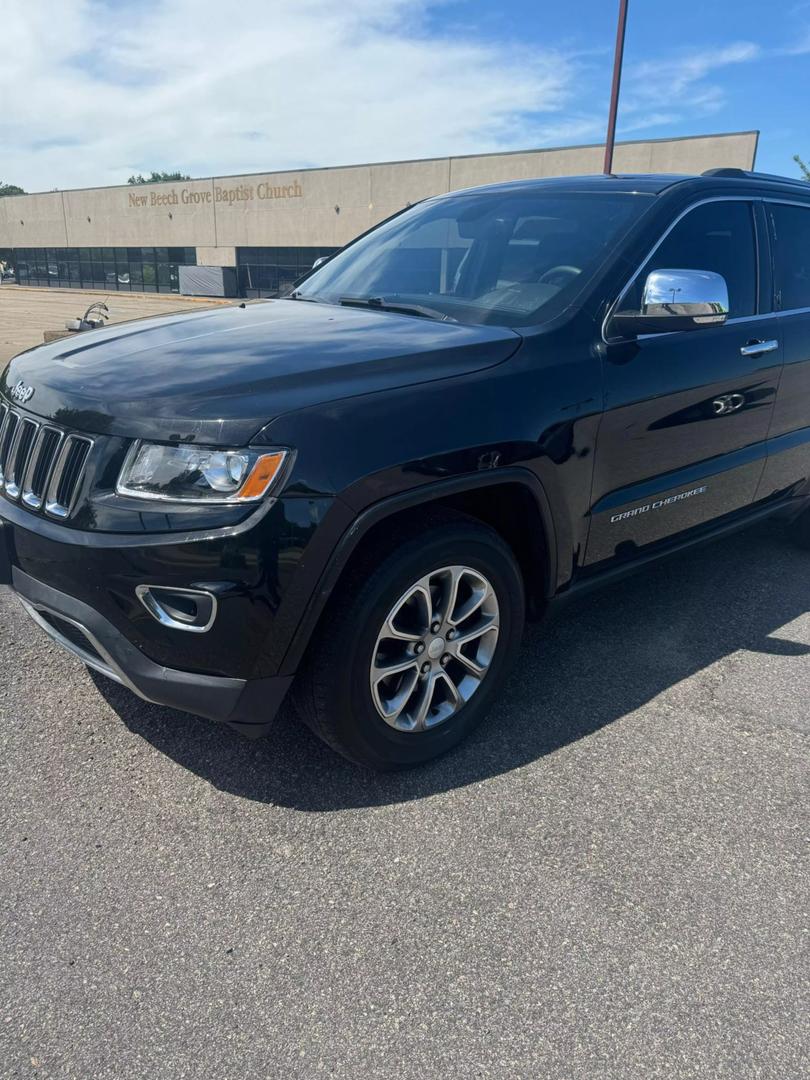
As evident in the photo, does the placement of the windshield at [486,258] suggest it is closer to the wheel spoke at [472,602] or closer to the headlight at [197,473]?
the wheel spoke at [472,602]

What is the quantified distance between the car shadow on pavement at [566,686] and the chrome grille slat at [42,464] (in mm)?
947

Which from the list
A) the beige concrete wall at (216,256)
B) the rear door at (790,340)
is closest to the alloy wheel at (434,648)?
the rear door at (790,340)

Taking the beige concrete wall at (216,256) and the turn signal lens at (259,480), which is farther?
the beige concrete wall at (216,256)

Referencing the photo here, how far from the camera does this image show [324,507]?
2.19 metres

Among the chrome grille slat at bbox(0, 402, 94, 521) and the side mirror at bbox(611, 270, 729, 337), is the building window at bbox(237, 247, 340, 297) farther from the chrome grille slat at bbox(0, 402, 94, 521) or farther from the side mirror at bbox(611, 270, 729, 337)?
the chrome grille slat at bbox(0, 402, 94, 521)

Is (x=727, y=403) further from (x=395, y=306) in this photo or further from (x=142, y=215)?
(x=142, y=215)

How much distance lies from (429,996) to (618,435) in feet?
6.31

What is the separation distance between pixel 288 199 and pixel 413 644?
4305cm

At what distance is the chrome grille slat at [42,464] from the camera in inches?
92.1

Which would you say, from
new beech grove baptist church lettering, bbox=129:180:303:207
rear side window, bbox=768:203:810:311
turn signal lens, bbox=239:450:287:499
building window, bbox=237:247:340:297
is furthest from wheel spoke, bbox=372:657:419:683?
new beech grove baptist church lettering, bbox=129:180:303:207

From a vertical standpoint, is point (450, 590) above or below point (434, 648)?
above

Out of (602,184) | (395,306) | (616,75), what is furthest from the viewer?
(616,75)

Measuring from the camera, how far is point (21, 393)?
2682 millimetres

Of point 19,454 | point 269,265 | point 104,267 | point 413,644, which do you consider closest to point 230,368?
point 19,454
